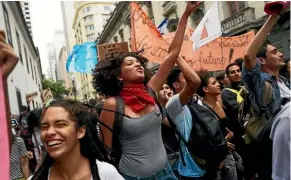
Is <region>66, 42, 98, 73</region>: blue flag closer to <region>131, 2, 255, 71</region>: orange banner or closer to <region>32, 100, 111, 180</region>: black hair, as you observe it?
<region>131, 2, 255, 71</region>: orange banner

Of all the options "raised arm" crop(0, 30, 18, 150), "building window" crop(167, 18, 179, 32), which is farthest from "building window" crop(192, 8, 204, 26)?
"raised arm" crop(0, 30, 18, 150)

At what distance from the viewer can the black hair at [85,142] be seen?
6.47 feet

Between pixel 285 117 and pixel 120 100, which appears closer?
pixel 285 117

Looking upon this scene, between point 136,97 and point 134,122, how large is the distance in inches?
8.1

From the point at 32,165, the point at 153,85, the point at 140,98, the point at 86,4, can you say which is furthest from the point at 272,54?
the point at 86,4

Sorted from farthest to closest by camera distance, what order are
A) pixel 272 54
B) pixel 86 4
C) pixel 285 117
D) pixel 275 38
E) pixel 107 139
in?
pixel 86 4
pixel 275 38
pixel 272 54
pixel 107 139
pixel 285 117

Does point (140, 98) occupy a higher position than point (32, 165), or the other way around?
point (140, 98)

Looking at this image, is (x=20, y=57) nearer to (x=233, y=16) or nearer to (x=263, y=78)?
(x=233, y=16)

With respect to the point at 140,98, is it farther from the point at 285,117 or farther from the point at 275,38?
the point at 275,38

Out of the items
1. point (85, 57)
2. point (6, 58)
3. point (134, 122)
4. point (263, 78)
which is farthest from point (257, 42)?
point (85, 57)

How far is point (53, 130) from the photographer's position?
1.90m

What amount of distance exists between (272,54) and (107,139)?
1.54 meters

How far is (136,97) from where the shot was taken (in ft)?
8.75

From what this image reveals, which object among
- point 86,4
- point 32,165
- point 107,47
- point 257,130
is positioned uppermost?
point 86,4
